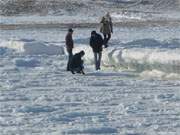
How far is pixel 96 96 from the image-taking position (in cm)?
1273

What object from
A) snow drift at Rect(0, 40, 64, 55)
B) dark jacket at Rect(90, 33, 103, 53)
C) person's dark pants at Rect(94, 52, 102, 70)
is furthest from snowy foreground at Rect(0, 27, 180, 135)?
snow drift at Rect(0, 40, 64, 55)

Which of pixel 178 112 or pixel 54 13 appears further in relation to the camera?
pixel 54 13

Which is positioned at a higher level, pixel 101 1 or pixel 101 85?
pixel 101 1

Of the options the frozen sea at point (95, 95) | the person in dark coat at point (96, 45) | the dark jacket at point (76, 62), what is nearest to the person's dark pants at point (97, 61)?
the person in dark coat at point (96, 45)

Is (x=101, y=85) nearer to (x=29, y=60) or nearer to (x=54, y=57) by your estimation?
(x=29, y=60)

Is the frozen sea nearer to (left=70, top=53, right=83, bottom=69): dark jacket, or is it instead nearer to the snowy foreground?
the snowy foreground

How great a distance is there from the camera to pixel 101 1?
425 feet

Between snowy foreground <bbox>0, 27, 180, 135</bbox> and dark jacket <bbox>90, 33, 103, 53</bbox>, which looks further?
dark jacket <bbox>90, 33, 103, 53</bbox>

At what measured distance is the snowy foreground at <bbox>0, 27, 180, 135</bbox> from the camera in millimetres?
9481

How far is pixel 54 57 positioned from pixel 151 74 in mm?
7210

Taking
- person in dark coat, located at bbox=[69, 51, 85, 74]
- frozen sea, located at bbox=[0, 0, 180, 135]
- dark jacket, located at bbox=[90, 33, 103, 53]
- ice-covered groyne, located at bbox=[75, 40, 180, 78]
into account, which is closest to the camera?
frozen sea, located at bbox=[0, 0, 180, 135]

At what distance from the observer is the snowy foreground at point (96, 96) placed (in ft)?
31.1

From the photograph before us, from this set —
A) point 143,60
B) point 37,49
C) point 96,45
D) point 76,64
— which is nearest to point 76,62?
point 76,64

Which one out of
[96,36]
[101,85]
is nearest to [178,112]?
[101,85]
